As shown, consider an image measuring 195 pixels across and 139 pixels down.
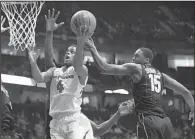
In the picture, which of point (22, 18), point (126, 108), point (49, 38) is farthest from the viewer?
point (22, 18)

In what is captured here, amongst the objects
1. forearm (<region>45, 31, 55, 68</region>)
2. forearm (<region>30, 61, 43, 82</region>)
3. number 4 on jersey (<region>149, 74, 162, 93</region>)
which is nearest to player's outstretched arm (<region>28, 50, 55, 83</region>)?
forearm (<region>30, 61, 43, 82</region>)

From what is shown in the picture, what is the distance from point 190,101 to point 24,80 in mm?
4779

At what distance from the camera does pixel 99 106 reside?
893 cm

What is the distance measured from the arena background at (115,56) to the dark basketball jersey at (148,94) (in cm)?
401

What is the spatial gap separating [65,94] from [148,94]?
3.84 ft

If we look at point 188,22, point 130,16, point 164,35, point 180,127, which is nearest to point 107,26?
point 130,16

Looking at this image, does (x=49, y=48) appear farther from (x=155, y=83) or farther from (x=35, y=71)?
(x=155, y=83)

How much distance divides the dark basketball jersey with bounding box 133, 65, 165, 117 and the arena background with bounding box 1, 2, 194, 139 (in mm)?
4012

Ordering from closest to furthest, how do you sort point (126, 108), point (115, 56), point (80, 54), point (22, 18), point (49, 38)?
point (80, 54) → point (49, 38) → point (126, 108) → point (22, 18) → point (115, 56)

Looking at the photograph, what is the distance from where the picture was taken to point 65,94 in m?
4.16

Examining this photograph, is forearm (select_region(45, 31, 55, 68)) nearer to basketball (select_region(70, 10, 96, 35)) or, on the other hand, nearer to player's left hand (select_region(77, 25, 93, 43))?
basketball (select_region(70, 10, 96, 35))

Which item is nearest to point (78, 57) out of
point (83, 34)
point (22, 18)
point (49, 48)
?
point (83, 34)

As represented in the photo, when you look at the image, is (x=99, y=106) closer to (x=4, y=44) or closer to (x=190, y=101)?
(x=4, y=44)

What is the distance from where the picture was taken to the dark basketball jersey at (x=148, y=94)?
186 inches
